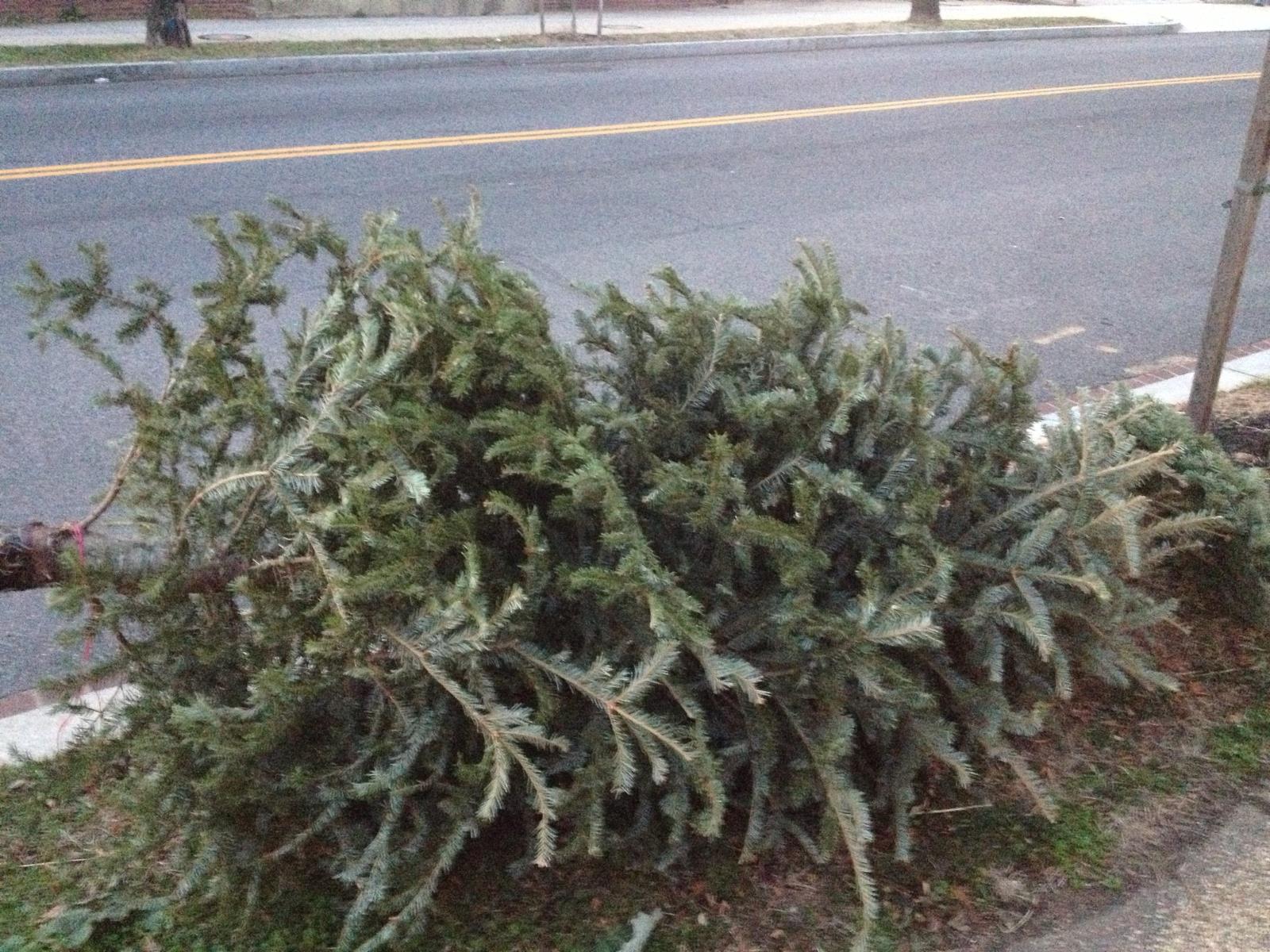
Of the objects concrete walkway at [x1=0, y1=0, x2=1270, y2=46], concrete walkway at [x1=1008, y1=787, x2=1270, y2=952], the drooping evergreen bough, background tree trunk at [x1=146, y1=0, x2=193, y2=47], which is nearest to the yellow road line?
concrete walkway at [x1=0, y1=0, x2=1270, y2=46]

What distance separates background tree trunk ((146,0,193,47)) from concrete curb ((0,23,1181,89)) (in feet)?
3.84

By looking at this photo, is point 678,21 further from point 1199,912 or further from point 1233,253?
point 1199,912

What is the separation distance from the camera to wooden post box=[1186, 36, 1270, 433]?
13.6 ft

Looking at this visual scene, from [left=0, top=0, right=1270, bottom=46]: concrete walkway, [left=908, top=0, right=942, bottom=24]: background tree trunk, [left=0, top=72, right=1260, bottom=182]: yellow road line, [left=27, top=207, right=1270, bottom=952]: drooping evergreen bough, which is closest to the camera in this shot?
[left=27, top=207, right=1270, bottom=952]: drooping evergreen bough

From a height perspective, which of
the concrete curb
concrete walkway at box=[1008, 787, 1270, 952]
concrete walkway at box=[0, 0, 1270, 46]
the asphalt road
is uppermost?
concrete walkway at box=[0, 0, 1270, 46]

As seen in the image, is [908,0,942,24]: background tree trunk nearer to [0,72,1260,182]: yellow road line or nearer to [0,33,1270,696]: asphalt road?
[0,72,1260,182]: yellow road line

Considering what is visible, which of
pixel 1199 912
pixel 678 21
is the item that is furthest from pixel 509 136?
pixel 678 21

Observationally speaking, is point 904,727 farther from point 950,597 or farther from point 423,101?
point 423,101

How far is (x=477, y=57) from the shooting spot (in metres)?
16.4

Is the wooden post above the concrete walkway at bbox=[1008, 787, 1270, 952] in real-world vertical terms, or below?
above

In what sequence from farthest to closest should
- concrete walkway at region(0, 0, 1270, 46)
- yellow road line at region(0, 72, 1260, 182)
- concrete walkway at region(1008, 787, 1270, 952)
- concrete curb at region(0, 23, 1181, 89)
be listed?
concrete walkway at region(0, 0, 1270, 46) < concrete curb at region(0, 23, 1181, 89) < yellow road line at region(0, 72, 1260, 182) < concrete walkway at region(1008, 787, 1270, 952)

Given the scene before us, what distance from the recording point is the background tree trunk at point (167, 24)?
50.5ft

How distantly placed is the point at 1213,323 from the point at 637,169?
6493 mm

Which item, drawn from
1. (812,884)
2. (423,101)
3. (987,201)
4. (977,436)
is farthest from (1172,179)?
(812,884)
